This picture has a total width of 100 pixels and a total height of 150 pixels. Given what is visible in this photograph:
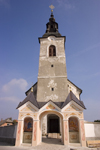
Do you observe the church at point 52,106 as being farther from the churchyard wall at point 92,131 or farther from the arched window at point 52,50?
the churchyard wall at point 92,131

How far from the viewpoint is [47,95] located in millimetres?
14336

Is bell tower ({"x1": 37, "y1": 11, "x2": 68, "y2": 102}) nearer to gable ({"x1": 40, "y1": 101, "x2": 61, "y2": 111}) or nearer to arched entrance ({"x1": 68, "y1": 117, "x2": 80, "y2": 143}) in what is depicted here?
gable ({"x1": 40, "y1": 101, "x2": 61, "y2": 111})

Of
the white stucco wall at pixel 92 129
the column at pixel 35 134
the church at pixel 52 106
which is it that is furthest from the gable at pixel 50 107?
the white stucco wall at pixel 92 129

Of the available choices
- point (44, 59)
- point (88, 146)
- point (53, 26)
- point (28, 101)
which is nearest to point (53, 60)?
point (44, 59)

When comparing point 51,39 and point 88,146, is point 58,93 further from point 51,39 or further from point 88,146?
point 51,39

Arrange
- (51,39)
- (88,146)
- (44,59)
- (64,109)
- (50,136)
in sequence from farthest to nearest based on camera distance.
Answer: (51,39) → (44,59) → (50,136) → (64,109) → (88,146)

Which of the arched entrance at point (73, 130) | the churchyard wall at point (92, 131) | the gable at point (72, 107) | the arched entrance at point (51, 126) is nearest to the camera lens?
the arched entrance at point (73, 130)

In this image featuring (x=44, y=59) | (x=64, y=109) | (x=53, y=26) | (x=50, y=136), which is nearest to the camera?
(x=64, y=109)

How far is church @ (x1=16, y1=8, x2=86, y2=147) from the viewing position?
34.6ft

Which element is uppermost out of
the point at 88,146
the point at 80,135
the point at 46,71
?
Result: the point at 46,71

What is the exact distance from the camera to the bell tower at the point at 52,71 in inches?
565

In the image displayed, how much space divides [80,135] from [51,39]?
14.5m

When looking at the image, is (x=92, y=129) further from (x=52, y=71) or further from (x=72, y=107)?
(x=52, y=71)

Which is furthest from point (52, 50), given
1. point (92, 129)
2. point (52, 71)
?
point (92, 129)
